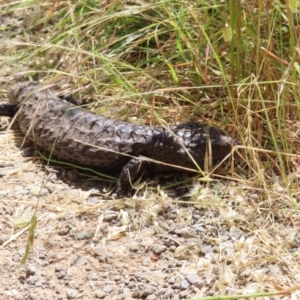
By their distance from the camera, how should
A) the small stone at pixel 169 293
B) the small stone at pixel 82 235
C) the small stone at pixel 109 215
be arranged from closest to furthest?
the small stone at pixel 169 293 → the small stone at pixel 82 235 → the small stone at pixel 109 215

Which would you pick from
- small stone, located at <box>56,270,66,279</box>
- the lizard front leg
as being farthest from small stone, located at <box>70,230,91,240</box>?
the lizard front leg

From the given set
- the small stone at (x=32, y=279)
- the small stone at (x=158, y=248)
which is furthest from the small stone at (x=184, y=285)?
the small stone at (x=32, y=279)

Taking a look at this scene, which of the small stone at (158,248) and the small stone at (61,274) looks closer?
the small stone at (61,274)

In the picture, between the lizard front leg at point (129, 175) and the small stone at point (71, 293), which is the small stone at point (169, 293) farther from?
the lizard front leg at point (129, 175)

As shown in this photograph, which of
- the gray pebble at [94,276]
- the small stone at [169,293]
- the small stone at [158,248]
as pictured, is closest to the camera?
the small stone at [169,293]

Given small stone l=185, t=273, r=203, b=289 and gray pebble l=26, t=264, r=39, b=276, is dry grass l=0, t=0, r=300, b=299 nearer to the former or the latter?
small stone l=185, t=273, r=203, b=289

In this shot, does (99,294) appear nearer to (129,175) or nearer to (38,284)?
(38,284)
